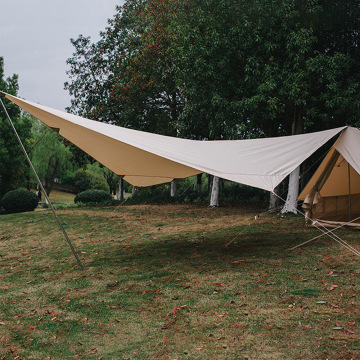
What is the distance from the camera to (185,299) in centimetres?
388

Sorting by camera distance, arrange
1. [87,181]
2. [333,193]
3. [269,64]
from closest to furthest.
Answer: [333,193] < [269,64] < [87,181]

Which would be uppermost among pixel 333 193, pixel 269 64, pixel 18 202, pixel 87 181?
pixel 269 64

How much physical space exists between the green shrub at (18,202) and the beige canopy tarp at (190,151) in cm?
1014

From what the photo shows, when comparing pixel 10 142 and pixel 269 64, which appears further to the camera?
pixel 10 142

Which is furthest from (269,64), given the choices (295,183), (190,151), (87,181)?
(87,181)

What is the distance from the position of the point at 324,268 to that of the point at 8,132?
1854 centimetres

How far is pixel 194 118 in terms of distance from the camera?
13.2 meters

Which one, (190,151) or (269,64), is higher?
(269,64)

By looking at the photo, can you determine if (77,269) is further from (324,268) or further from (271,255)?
(324,268)

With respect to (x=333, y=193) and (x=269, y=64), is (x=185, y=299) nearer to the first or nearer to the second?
(x=333, y=193)

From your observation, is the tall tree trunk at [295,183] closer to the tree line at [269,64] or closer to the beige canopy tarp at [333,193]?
the tree line at [269,64]

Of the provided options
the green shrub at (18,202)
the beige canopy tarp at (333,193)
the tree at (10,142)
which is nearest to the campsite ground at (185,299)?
the beige canopy tarp at (333,193)

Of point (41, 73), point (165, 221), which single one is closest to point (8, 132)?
point (41, 73)

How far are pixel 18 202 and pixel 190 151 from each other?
1193 centimetres
